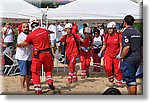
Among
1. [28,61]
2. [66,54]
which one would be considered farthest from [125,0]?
[28,61]

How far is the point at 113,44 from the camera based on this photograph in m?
5.79

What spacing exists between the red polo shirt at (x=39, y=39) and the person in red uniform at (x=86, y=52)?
0.47m

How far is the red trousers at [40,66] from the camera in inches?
225

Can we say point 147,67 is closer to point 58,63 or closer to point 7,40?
point 58,63

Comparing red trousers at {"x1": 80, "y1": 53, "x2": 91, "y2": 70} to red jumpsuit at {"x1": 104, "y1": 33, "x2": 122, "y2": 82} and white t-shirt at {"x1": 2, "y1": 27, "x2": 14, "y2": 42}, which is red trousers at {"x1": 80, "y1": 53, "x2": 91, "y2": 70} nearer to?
red jumpsuit at {"x1": 104, "y1": 33, "x2": 122, "y2": 82}

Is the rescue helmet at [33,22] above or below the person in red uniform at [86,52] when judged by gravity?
above

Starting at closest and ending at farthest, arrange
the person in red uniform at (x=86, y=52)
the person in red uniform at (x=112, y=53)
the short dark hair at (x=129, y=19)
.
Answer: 1. the short dark hair at (x=129, y=19)
2. the person in red uniform at (x=112, y=53)
3. the person in red uniform at (x=86, y=52)

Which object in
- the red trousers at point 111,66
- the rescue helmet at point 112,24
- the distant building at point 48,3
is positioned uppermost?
the distant building at point 48,3

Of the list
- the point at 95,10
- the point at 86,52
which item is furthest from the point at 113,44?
the point at 95,10

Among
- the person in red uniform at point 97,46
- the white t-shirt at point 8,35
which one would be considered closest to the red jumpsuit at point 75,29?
the person in red uniform at point 97,46

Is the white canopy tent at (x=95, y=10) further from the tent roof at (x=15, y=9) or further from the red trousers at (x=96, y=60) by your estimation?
the red trousers at (x=96, y=60)

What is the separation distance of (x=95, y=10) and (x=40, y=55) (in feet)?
2.80

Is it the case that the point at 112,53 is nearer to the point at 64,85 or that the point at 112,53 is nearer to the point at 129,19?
the point at 129,19

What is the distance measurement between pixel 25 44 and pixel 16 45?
12 centimetres
